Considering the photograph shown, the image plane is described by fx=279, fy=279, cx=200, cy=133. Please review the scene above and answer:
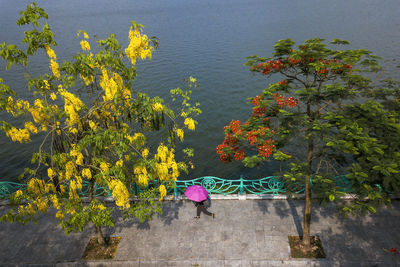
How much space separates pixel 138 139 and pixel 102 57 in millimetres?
2854

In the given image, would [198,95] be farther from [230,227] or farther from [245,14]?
[245,14]

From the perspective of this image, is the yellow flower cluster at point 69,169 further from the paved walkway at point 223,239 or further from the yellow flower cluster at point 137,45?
the paved walkway at point 223,239

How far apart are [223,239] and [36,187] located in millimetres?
6930

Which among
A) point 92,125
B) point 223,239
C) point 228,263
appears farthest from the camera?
point 223,239

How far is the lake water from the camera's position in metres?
23.8

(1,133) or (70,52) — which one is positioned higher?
(70,52)

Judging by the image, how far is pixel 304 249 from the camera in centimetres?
1034

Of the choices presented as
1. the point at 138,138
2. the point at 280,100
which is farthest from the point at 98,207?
the point at 280,100

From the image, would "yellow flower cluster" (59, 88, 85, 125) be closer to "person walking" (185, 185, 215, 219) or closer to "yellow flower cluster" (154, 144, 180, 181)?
"yellow flower cluster" (154, 144, 180, 181)

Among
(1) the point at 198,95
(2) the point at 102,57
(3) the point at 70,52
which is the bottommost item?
(1) the point at 198,95

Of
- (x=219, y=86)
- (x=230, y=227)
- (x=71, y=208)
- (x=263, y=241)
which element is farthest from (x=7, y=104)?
(x=219, y=86)

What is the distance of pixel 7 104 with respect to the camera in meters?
7.42

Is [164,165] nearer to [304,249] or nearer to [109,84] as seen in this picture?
[109,84]

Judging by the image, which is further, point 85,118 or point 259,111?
point 259,111
